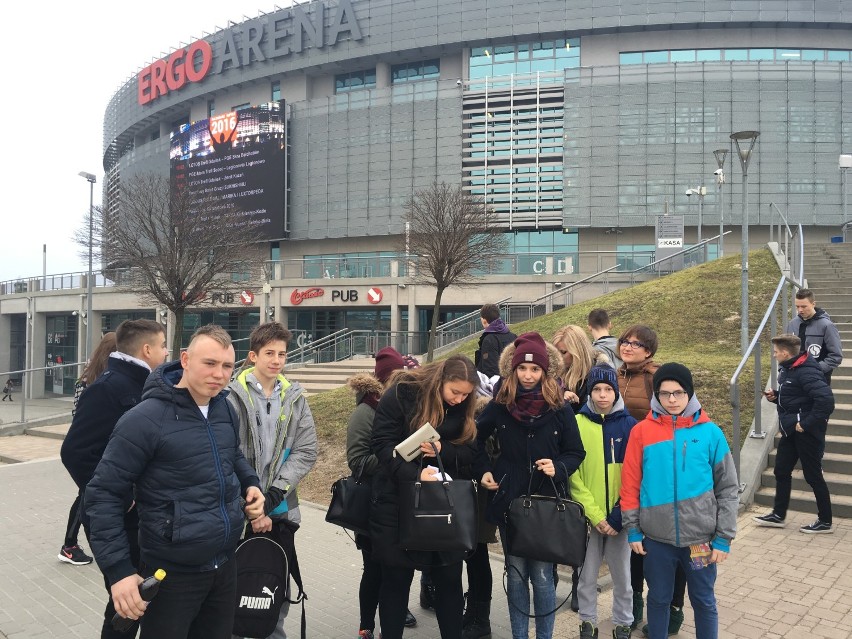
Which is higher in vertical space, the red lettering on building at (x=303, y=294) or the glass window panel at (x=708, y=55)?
the glass window panel at (x=708, y=55)

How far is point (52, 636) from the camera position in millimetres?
4281

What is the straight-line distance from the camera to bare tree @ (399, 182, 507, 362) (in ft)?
66.8

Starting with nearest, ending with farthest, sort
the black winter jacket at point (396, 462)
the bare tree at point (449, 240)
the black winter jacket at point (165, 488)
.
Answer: the black winter jacket at point (165, 488)
the black winter jacket at point (396, 462)
the bare tree at point (449, 240)

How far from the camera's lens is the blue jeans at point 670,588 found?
3.55m

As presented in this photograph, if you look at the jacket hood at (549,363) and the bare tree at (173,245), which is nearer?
the jacket hood at (549,363)

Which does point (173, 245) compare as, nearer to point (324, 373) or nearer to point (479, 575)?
point (324, 373)

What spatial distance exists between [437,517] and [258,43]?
4989 cm

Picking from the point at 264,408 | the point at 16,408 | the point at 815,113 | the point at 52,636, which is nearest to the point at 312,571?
the point at 52,636

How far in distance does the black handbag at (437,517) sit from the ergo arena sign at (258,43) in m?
45.1

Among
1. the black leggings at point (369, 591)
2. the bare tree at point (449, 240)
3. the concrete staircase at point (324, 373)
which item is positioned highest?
the bare tree at point (449, 240)

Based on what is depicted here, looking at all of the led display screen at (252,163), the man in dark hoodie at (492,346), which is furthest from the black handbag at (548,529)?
the led display screen at (252,163)

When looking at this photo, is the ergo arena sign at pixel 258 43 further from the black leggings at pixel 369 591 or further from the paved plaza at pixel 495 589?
the black leggings at pixel 369 591

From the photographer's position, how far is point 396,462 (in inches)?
137

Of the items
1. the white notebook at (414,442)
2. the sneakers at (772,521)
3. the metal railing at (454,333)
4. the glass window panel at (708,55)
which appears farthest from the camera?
the glass window panel at (708,55)
